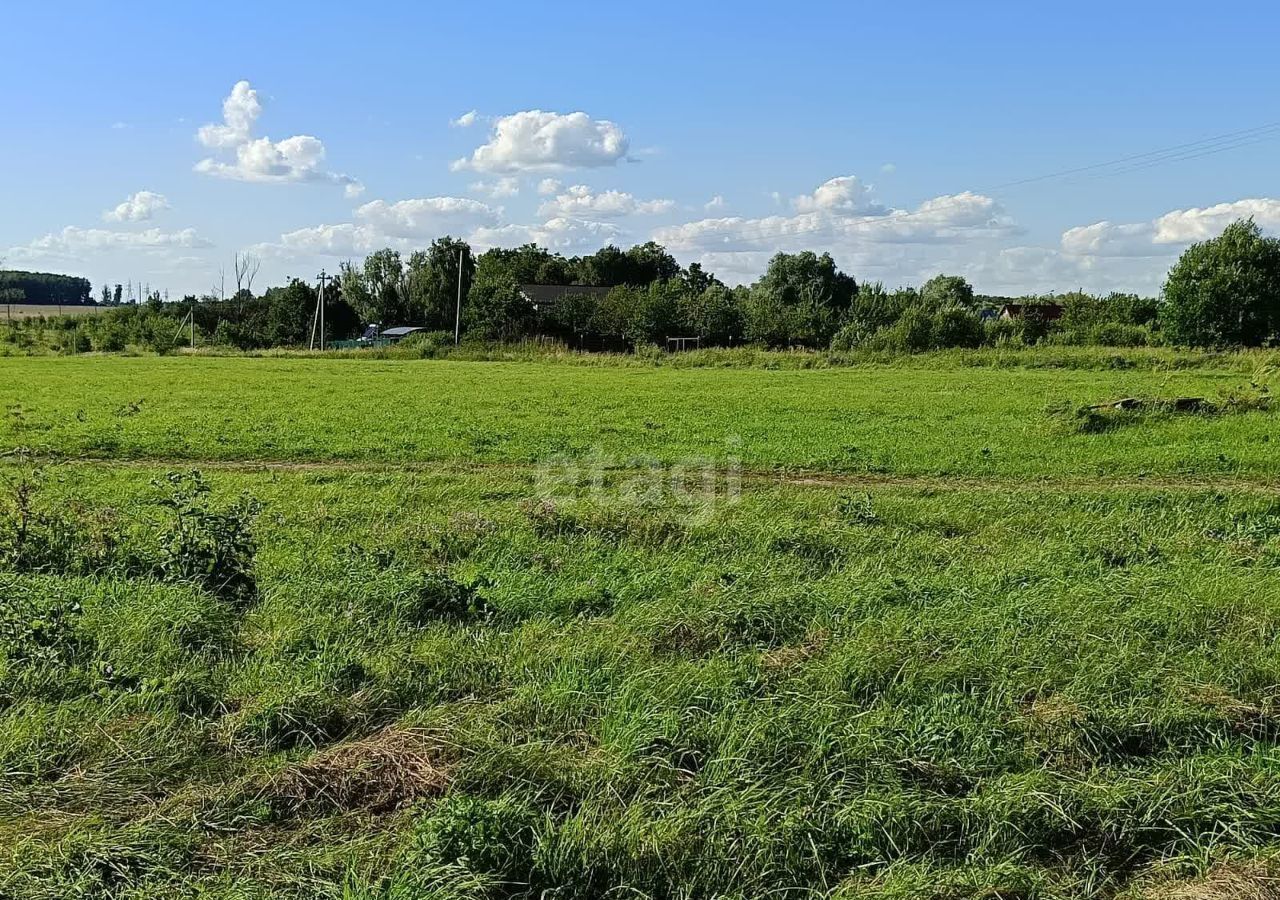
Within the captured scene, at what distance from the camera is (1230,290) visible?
4841cm

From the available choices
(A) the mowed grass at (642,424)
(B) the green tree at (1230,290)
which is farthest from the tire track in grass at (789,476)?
(B) the green tree at (1230,290)

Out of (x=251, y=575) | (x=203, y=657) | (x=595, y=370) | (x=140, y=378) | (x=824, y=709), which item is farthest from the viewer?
(x=595, y=370)

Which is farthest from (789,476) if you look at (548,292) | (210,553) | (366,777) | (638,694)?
(548,292)

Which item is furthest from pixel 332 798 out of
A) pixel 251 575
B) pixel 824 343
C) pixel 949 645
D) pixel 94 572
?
pixel 824 343

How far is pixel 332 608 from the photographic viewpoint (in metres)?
6.58

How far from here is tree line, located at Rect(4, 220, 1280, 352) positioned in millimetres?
49188

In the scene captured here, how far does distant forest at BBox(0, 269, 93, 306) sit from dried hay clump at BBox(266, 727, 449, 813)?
524 feet

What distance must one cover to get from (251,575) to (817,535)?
4.82 meters

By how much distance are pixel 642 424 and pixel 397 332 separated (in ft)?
216

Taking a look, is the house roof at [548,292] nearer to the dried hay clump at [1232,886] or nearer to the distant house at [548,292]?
the distant house at [548,292]

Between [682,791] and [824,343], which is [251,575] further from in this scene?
[824,343]

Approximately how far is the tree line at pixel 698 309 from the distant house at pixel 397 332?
205 cm

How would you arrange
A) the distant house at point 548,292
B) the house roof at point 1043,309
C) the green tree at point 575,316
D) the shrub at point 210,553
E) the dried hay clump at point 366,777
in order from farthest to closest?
1. the distant house at point 548,292
2. the house roof at point 1043,309
3. the green tree at point 575,316
4. the shrub at point 210,553
5. the dried hay clump at point 366,777

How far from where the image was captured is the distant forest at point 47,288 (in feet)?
468
